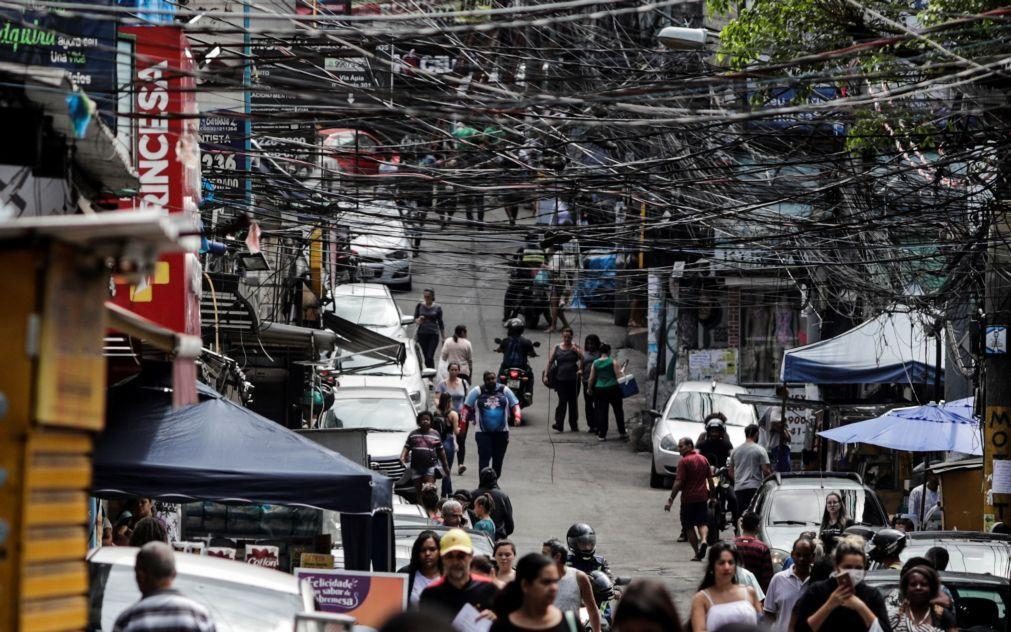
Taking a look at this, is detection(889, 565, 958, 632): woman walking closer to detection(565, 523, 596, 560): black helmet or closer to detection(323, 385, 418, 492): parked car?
detection(565, 523, 596, 560): black helmet

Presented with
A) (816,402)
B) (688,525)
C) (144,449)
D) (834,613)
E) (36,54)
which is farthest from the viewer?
(816,402)

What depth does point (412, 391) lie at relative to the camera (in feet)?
93.1

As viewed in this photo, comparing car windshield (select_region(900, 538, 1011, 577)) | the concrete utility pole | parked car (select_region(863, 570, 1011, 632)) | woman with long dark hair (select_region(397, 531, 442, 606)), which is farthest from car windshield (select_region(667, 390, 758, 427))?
woman with long dark hair (select_region(397, 531, 442, 606))

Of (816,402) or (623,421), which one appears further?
(623,421)

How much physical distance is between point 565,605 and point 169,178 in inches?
179

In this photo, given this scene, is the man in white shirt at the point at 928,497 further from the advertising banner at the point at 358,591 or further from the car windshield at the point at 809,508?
the advertising banner at the point at 358,591

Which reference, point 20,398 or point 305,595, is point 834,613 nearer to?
point 305,595

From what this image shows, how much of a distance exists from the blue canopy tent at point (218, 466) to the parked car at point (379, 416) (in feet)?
33.8

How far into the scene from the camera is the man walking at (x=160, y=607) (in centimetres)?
657

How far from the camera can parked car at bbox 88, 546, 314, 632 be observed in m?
8.99

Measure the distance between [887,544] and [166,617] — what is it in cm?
741

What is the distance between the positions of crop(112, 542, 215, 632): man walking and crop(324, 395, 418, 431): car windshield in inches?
669

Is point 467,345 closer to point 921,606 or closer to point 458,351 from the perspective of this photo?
point 458,351

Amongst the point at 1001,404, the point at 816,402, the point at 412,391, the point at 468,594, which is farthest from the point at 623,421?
the point at 468,594
